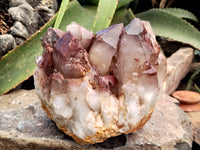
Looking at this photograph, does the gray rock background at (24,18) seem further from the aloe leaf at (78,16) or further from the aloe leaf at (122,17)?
the aloe leaf at (122,17)

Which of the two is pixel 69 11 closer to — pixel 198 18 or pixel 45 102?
pixel 45 102

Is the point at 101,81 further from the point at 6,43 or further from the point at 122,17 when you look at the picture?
the point at 122,17

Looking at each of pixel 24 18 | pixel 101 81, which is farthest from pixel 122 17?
pixel 101 81

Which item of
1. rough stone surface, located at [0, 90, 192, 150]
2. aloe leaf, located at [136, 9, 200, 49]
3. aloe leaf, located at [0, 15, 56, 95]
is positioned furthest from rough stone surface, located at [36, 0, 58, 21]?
aloe leaf, located at [136, 9, 200, 49]

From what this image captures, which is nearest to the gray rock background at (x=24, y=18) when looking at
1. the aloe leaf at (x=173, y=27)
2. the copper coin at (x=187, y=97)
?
the aloe leaf at (x=173, y=27)

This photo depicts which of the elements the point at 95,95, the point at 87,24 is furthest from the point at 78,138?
the point at 87,24
